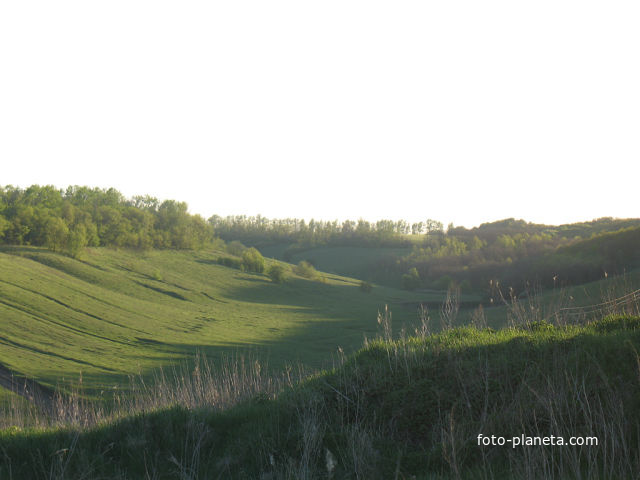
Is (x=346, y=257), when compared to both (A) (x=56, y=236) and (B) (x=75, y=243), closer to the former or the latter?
(B) (x=75, y=243)

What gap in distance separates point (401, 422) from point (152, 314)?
222 ft

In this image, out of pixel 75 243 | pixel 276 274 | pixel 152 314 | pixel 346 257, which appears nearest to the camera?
pixel 152 314

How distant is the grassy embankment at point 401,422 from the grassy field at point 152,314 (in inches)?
404

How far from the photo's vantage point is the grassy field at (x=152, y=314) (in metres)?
42.9

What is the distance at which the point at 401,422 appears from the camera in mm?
6996

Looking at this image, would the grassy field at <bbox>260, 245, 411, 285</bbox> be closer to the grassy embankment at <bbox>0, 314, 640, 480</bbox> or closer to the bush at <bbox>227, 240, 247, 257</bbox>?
the bush at <bbox>227, 240, 247, 257</bbox>

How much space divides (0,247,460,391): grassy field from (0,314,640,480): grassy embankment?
10.3 meters

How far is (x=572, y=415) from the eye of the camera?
238 inches

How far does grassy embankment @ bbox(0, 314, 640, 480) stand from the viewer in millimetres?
5789

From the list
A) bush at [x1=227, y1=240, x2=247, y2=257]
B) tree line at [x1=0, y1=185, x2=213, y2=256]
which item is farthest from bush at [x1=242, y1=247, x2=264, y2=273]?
tree line at [x1=0, y1=185, x2=213, y2=256]

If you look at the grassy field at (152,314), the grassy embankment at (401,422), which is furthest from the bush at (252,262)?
the grassy embankment at (401,422)

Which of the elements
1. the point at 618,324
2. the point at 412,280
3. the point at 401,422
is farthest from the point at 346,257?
the point at 401,422

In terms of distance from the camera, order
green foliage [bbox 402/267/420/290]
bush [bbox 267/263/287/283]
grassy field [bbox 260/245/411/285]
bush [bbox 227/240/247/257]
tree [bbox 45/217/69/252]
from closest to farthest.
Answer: tree [bbox 45/217/69/252] → bush [bbox 267/263/287/283] → bush [bbox 227/240/247/257] → green foliage [bbox 402/267/420/290] → grassy field [bbox 260/245/411/285]

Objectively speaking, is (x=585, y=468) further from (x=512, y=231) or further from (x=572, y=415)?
(x=512, y=231)
